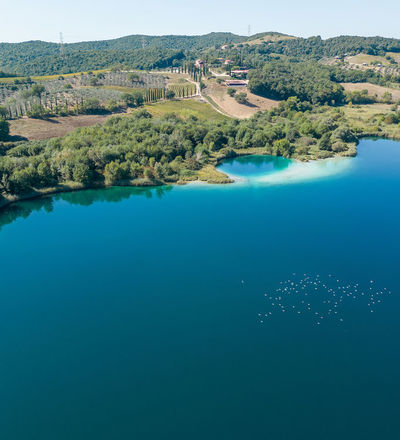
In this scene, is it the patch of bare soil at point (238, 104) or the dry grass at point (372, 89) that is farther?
the dry grass at point (372, 89)

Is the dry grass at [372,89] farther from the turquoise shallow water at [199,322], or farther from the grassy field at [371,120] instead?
the turquoise shallow water at [199,322]

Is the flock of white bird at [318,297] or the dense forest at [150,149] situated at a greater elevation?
the dense forest at [150,149]

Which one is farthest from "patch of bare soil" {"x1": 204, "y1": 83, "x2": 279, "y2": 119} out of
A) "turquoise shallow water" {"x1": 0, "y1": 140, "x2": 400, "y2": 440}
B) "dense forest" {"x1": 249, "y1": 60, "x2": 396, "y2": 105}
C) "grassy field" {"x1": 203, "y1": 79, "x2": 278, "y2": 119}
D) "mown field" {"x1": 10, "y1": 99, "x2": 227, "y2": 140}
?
"turquoise shallow water" {"x1": 0, "y1": 140, "x2": 400, "y2": 440}

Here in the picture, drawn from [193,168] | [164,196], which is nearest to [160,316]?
[164,196]

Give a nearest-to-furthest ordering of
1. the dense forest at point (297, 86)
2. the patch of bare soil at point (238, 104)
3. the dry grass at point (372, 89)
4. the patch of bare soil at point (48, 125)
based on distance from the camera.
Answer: the patch of bare soil at point (48, 125) < the patch of bare soil at point (238, 104) < the dense forest at point (297, 86) < the dry grass at point (372, 89)

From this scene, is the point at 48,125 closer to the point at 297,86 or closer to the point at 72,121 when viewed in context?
the point at 72,121

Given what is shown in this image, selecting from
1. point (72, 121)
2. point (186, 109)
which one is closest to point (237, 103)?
point (186, 109)

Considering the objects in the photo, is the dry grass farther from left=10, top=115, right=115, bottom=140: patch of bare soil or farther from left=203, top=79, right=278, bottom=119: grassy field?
left=10, top=115, right=115, bottom=140: patch of bare soil

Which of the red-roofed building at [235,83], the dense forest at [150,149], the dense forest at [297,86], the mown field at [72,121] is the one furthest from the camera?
the red-roofed building at [235,83]

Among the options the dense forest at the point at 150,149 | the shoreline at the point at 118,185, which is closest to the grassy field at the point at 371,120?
the dense forest at the point at 150,149
